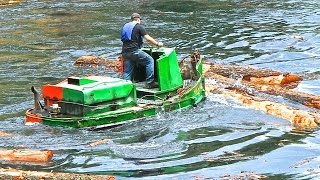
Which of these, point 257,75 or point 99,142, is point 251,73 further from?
point 99,142

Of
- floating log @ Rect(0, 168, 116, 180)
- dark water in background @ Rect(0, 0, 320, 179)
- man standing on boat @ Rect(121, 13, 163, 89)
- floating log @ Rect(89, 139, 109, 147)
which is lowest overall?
dark water in background @ Rect(0, 0, 320, 179)

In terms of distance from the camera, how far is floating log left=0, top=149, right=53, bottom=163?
1177 centimetres

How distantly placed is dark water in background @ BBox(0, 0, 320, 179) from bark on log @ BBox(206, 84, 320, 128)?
0.68ft

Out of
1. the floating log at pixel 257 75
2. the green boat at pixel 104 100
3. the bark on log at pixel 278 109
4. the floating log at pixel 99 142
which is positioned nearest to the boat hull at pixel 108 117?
the green boat at pixel 104 100

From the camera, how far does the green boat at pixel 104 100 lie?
1357cm

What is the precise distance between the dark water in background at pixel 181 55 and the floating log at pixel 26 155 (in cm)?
16

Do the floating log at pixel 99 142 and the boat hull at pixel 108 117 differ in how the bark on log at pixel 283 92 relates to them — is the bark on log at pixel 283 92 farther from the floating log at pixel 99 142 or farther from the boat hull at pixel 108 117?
the floating log at pixel 99 142

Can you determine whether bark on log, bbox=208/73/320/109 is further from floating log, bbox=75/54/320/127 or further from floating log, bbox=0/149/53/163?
floating log, bbox=0/149/53/163

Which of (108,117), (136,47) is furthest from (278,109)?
(108,117)

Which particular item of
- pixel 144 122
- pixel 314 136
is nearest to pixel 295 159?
pixel 314 136

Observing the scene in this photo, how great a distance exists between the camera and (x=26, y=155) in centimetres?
1178

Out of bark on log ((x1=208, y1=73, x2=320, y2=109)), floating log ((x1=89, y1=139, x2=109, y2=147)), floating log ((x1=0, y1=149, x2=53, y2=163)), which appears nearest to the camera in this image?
floating log ((x1=0, y1=149, x2=53, y2=163))

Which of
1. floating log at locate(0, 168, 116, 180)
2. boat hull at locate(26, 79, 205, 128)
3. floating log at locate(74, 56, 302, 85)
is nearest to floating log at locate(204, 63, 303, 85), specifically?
floating log at locate(74, 56, 302, 85)

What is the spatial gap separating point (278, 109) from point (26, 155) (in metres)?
5.94
